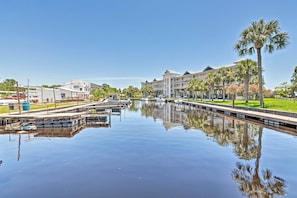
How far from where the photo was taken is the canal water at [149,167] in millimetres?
5578

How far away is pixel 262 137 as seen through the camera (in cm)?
1234

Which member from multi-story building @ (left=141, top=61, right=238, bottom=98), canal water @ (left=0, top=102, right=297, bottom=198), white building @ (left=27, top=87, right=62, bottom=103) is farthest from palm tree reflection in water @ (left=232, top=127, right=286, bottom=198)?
A: multi-story building @ (left=141, top=61, right=238, bottom=98)

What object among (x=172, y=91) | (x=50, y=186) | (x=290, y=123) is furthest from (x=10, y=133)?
(x=172, y=91)

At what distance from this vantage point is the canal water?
5578mm

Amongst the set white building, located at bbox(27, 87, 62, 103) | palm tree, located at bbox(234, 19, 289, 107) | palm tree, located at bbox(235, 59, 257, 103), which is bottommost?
white building, located at bbox(27, 87, 62, 103)

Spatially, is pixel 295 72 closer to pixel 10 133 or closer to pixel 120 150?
pixel 120 150

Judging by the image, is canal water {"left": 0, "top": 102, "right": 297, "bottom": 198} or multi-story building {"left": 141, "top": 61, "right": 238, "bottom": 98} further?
multi-story building {"left": 141, "top": 61, "right": 238, "bottom": 98}

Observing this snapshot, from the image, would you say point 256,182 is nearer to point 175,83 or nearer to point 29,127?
point 29,127

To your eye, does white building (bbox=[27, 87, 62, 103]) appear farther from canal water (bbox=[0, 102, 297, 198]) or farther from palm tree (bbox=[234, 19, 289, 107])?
palm tree (bbox=[234, 19, 289, 107])

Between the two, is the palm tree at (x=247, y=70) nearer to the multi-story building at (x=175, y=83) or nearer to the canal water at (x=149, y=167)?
the canal water at (x=149, y=167)

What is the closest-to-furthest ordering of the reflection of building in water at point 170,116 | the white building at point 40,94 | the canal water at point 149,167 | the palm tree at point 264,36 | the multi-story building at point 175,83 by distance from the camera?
the canal water at point 149,167, the reflection of building in water at point 170,116, the palm tree at point 264,36, the white building at point 40,94, the multi-story building at point 175,83

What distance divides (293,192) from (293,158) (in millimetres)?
3624

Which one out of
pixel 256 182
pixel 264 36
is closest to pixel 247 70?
pixel 264 36

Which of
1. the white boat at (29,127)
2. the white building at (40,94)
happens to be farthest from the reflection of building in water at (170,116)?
the white building at (40,94)
